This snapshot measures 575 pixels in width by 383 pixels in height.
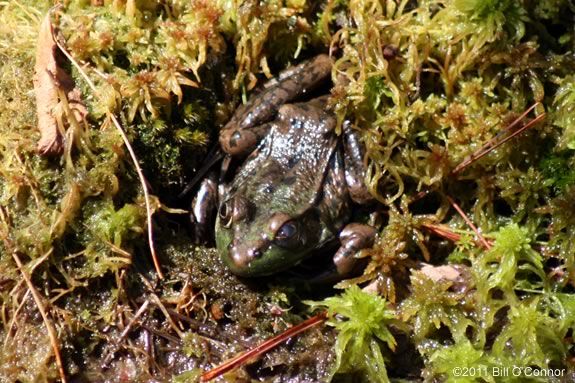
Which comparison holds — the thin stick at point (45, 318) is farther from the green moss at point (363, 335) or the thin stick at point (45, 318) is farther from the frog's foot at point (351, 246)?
the frog's foot at point (351, 246)

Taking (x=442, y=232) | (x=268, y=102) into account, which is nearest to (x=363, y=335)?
(x=442, y=232)

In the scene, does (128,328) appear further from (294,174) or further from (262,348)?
(294,174)

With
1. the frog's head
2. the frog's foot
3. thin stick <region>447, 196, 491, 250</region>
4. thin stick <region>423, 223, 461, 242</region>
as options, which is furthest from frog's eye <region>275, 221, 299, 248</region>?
thin stick <region>447, 196, 491, 250</region>

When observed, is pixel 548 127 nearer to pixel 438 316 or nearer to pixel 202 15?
pixel 438 316

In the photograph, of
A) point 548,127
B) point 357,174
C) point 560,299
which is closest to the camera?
point 560,299

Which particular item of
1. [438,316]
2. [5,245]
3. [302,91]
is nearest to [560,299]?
[438,316]

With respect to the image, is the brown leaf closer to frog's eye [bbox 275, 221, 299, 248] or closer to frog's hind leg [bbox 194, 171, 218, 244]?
frog's hind leg [bbox 194, 171, 218, 244]
